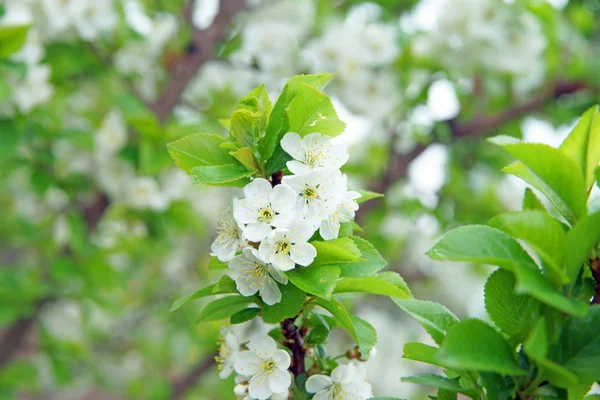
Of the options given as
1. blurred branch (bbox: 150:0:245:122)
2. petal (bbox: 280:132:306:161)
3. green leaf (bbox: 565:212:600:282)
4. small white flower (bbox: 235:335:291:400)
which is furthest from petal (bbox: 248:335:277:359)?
blurred branch (bbox: 150:0:245:122)

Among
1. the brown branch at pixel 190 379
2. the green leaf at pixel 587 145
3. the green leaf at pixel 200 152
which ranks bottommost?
the brown branch at pixel 190 379

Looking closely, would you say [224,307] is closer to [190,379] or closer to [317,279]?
[317,279]

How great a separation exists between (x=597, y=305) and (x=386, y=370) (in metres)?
2.49

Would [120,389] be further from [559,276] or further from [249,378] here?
[559,276]

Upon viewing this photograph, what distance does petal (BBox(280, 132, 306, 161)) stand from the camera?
58cm

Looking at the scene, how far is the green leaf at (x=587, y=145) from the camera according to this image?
545 millimetres

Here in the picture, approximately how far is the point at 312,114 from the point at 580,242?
0.97 ft

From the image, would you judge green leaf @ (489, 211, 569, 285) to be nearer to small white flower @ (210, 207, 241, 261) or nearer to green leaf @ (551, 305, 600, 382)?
green leaf @ (551, 305, 600, 382)

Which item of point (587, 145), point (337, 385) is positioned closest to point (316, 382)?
point (337, 385)

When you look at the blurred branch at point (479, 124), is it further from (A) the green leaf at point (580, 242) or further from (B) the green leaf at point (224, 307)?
(A) the green leaf at point (580, 242)

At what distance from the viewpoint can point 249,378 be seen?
62cm

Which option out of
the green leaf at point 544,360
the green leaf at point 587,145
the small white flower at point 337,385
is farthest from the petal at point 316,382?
the green leaf at point 587,145

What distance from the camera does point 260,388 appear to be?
59cm

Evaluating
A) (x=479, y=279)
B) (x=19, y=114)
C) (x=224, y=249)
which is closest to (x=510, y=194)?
(x=479, y=279)
